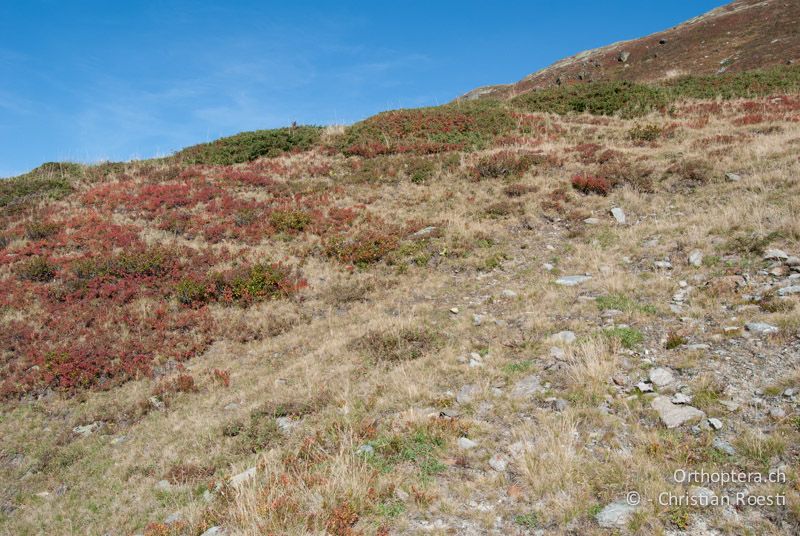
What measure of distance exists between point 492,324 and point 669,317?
349cm

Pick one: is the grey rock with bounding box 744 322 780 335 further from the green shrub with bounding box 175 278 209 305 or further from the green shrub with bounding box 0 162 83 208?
the green shrub with bounding box 0 162 83 208

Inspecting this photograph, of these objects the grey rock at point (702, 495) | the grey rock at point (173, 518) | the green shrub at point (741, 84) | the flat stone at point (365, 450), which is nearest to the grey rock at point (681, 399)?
the grey rock at point (702, 495)

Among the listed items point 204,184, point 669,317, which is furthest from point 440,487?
point 204,184

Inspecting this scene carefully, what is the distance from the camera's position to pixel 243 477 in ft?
21.2

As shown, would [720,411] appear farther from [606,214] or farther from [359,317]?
[606,214]

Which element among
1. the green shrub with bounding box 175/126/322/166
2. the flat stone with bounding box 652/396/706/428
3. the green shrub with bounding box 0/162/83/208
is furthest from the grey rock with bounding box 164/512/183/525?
the green shrub with bounding box 175/126/322/166

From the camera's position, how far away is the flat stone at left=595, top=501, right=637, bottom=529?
459 centimetres

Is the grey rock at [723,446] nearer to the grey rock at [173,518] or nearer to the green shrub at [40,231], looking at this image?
the grey rock at [173,518]

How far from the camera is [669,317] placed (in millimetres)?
8742

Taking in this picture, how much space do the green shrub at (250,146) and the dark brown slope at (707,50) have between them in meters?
29.4

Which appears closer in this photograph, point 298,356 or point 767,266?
point 767,266

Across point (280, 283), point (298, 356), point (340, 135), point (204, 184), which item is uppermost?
point (340, 135)

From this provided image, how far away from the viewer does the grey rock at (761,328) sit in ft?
23.9

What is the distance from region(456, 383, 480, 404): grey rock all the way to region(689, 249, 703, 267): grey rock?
683 centimetres
